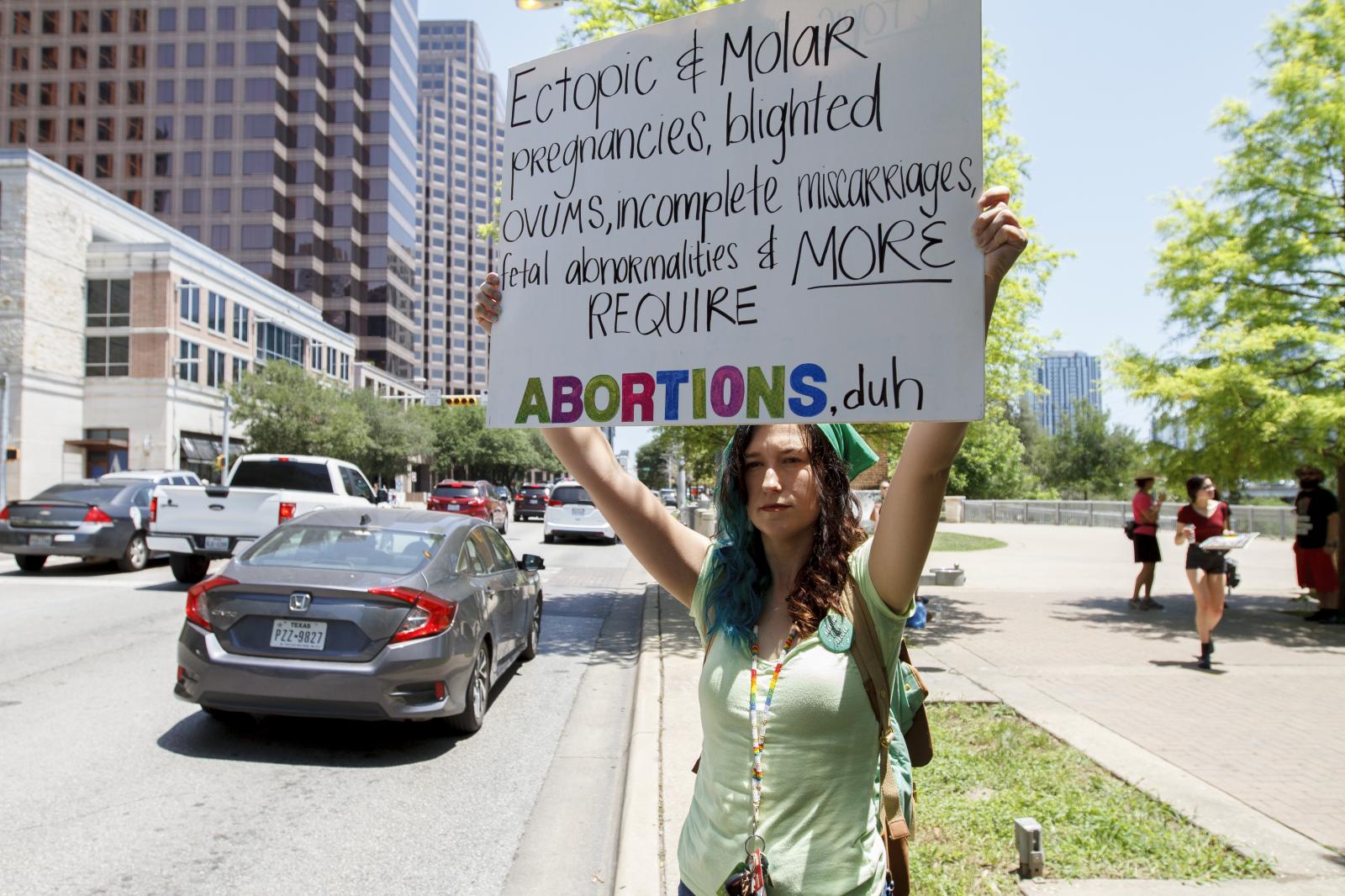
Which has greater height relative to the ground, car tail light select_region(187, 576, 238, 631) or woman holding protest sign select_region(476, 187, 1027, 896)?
woman holding protest sign select_region(476, 187, 1027, 896)

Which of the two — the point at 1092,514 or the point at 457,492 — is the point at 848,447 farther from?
the point at 1092,514

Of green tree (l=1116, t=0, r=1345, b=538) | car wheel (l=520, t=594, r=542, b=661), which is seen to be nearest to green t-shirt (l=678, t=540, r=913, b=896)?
car wheel (l=520, t=594, r=542, b=661)

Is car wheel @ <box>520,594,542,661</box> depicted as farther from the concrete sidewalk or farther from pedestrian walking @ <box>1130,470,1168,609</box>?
pedestrian walking @ <box>1130,470,1168,609</box>

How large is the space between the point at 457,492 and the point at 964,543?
1545cm

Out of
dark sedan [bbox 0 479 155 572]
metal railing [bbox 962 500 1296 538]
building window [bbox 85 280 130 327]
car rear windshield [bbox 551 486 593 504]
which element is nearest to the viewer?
dark sedan [bbox 0 479 155 572]

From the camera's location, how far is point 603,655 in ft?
31.8

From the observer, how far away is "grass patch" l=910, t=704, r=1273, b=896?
147 inches

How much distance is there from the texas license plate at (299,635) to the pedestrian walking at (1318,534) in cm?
1209

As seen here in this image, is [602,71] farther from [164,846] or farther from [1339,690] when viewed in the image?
[1339,690]

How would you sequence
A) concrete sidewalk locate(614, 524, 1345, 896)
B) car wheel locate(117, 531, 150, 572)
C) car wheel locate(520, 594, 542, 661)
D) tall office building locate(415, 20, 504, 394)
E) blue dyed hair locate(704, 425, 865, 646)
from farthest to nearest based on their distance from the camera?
tall office building locate(415, 20, 504, 394) < car wheel locate(117, 531, 150, 572) < car wheel locate(520, 594, 542, 661) < concrete sidewalk locate(614, 524, 1345, 896) < blue dyed hair locate(704, 425, 865, 646)

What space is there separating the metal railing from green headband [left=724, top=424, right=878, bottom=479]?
32318mm

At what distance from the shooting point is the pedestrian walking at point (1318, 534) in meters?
12.1

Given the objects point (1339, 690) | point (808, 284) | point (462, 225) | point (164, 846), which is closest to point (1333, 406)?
point (1339, 690)

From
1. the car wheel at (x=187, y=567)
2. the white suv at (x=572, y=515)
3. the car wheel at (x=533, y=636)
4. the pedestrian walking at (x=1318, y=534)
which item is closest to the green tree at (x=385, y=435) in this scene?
the white suv at (x=572, y=515)
